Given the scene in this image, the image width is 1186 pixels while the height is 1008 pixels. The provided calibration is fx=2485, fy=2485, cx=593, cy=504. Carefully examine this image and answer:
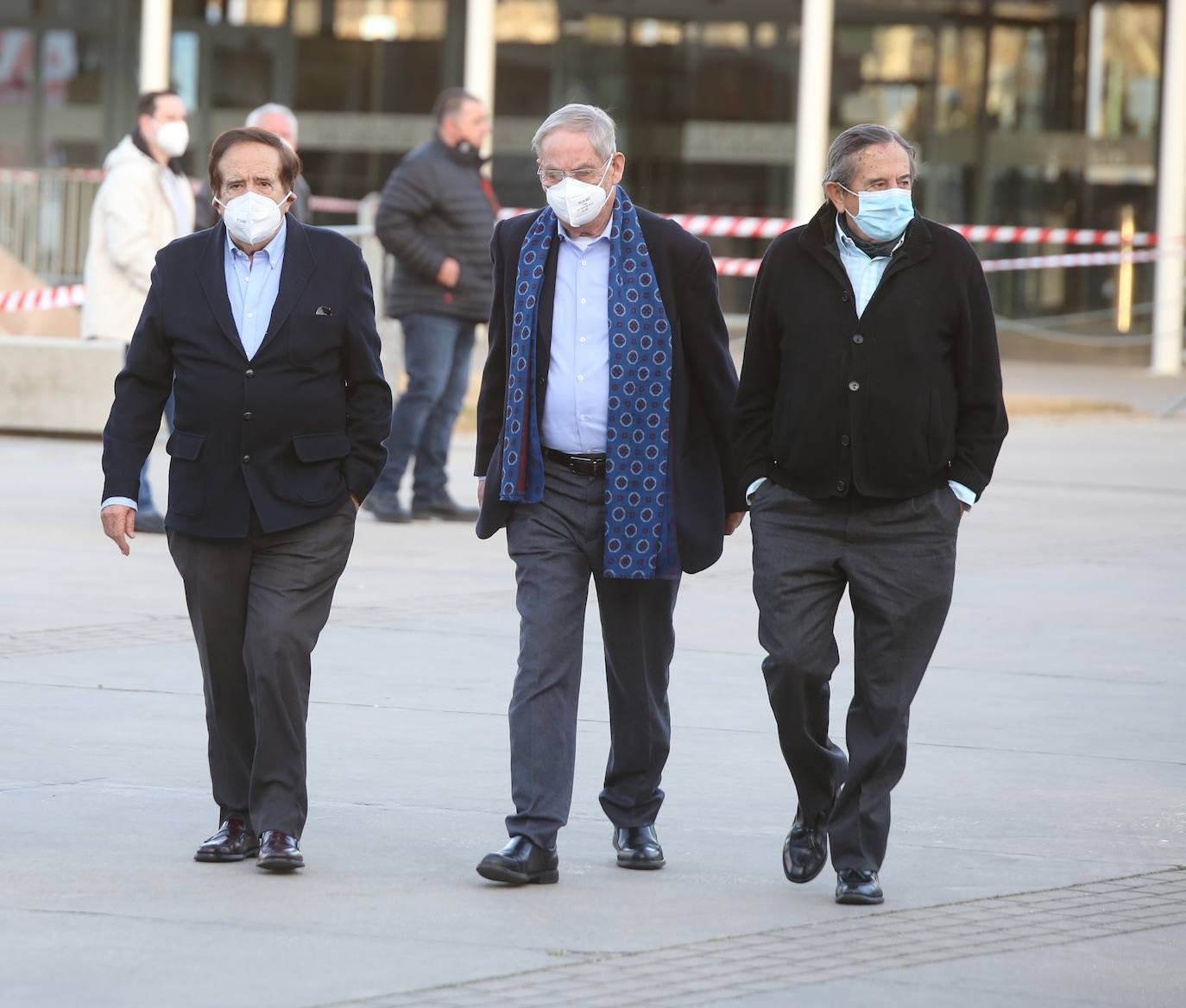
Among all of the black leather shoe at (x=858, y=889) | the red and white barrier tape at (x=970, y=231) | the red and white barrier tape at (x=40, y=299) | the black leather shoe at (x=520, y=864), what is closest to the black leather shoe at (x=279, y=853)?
the black leather shoe at (x=520, y=864)

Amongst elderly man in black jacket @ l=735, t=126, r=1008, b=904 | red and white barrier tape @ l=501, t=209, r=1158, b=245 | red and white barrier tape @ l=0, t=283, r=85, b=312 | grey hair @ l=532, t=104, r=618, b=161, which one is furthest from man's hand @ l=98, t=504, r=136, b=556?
red and white barrier tape @ l=501, t=209, r=1158, b=245

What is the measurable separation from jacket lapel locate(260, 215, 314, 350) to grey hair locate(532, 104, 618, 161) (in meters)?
Result: 0.57

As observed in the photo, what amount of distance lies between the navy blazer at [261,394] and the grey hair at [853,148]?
110 cm

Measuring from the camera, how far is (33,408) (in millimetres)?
15891

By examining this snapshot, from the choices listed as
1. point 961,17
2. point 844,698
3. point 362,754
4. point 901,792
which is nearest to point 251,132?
point 362,754

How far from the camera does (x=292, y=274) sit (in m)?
5.55

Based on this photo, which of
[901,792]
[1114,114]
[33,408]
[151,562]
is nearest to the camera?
[901,792]

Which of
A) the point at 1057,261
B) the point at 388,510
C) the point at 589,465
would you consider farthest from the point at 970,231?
the point at 589,465

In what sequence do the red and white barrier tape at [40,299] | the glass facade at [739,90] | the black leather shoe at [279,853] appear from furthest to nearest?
the glass facade at [739,90] < the red and white barrier tape at [40,299] < the black leather shoe at [279,853]

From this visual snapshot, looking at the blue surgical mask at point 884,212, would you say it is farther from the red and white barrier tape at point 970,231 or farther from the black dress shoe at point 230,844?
the red and white barrier tape at point 970,231

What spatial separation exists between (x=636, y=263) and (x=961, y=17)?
23.2 m

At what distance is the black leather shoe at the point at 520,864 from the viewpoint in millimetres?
5297

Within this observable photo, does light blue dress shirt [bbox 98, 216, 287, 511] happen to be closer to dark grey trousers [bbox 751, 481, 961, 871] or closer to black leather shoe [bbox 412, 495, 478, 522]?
dark grey trousers [bbox 751, 481, 961, 871]

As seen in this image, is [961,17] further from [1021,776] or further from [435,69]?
[1021,776]
